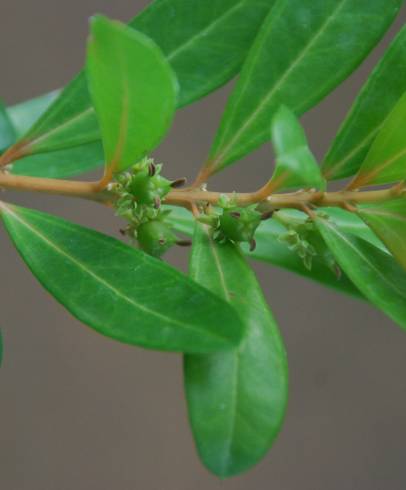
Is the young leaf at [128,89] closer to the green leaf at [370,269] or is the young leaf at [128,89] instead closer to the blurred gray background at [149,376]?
the green leaf at [370,269]

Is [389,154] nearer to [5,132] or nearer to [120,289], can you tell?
[120,289]

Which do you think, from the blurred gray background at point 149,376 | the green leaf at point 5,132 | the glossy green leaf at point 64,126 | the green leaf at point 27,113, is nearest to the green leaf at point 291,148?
the glossy green leaf at point 64,126

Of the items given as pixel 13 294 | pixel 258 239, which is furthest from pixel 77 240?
pixel 13 294

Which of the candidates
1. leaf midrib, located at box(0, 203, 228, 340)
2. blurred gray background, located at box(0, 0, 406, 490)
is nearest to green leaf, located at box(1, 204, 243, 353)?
leaf midrib, located at box(0, 203, 228, 340)

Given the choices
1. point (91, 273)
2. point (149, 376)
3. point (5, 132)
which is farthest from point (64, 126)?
point (149, 376)

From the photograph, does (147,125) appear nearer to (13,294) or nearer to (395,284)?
(395,284)

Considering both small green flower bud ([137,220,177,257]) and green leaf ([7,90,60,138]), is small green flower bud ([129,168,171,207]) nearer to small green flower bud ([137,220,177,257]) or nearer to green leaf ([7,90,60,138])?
small green flower bud ([137,220,177,257])
